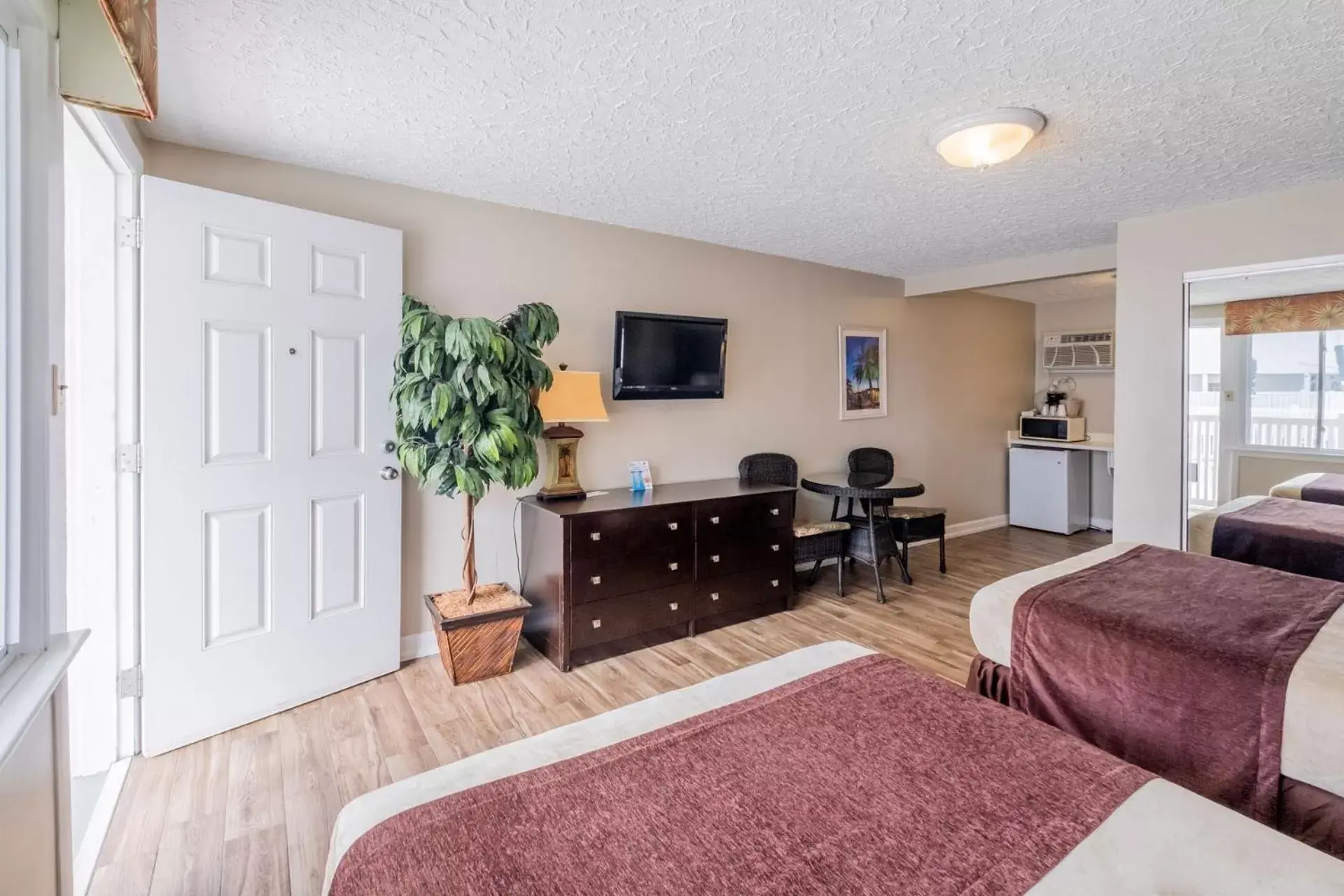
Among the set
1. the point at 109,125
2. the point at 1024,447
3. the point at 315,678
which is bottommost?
the point at 315,678

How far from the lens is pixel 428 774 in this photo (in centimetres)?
120

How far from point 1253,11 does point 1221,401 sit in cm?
233

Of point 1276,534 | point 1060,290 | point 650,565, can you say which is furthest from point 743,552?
point 1060,290

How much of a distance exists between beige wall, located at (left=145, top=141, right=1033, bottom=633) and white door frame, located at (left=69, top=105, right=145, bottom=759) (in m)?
0.31

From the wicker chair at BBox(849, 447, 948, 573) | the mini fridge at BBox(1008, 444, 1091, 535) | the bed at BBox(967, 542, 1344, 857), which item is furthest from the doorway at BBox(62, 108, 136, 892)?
the mini fridge at BBox(1008, 444, 1091, 535)

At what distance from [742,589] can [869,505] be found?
3.49 feet

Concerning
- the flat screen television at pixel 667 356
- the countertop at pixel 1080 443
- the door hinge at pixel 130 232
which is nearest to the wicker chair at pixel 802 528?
the flat screen television at pixel 667 356

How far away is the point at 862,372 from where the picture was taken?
4969 mm

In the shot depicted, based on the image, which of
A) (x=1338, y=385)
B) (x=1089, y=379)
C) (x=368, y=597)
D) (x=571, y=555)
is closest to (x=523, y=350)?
(x=571, y=555)

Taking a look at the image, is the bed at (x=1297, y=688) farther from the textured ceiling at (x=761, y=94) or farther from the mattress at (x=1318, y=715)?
the textured ceiling at (x=761, y=94)

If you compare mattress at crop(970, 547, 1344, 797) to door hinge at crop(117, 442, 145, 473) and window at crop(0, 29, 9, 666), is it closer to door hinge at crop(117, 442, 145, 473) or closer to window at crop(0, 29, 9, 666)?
window at crop(0, 29, 9, 666)

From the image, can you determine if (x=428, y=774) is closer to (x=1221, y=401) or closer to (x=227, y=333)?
(x=227, y=333)

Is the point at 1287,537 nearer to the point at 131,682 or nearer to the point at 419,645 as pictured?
the point at 419,645

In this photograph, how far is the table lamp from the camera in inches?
125
